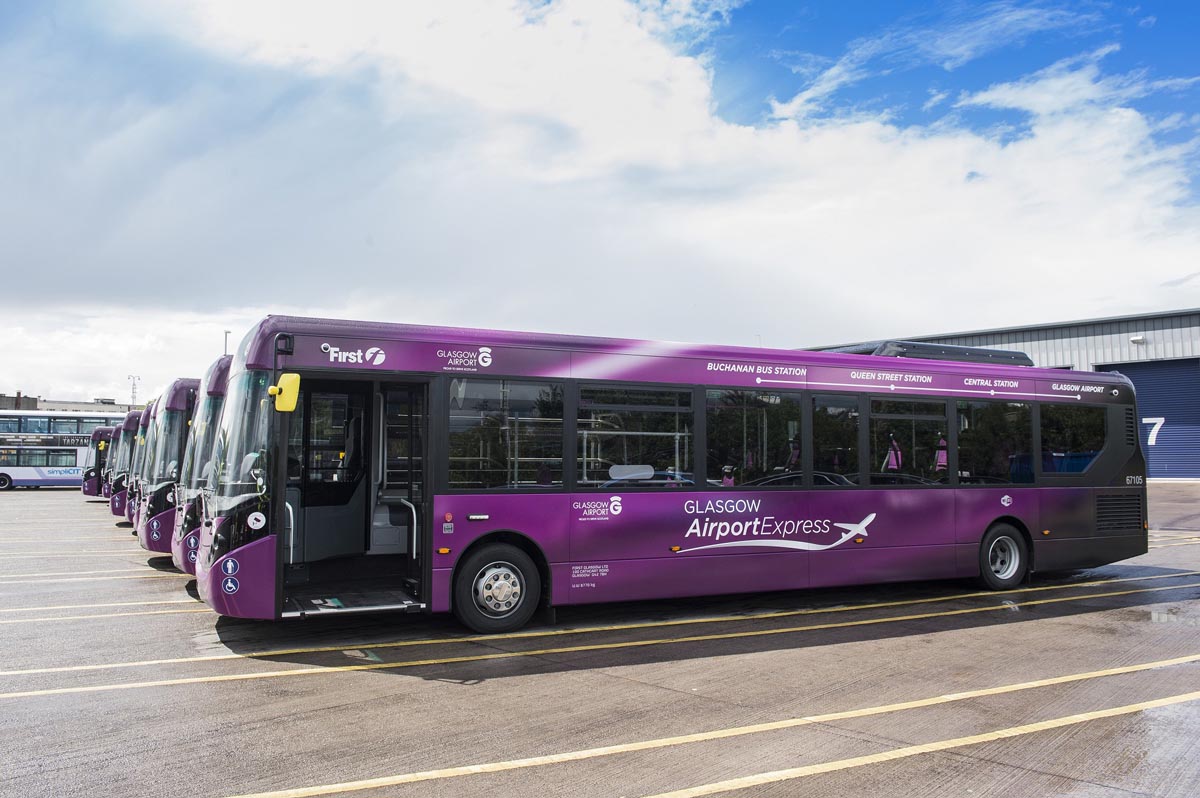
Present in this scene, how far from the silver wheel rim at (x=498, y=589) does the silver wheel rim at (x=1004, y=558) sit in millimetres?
6824

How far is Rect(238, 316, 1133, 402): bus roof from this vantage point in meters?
8.29

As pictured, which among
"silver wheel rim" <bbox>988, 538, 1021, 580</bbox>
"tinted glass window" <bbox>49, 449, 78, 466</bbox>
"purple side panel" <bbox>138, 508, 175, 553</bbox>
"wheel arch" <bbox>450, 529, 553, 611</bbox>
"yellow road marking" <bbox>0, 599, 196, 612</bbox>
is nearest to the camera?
"wheel arch" <bbox>450, 529, 553, 611</bbox>

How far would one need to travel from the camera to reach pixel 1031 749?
5441mm

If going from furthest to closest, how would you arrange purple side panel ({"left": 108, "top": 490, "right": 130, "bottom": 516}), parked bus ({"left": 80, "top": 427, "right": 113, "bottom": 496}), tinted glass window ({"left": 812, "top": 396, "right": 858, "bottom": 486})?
parked bus ({"left": 80, "top": 427, "right": 113, "bottom": 496}) < purple side panel ({"left": 108, "top": 490, "right": 130, "bottom": 516}) < tinted glass window ({"left": 812, "top": 396, "right": 858, "bottom": 486})

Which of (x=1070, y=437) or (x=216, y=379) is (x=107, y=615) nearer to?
(x=216, y=379)

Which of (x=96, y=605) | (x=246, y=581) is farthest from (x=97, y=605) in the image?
(x=246, y=581)

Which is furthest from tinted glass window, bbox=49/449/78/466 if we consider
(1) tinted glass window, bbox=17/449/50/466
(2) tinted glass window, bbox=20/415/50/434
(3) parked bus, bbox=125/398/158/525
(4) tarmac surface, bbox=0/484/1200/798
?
(4) tarmac surface, bbox=0/484/1200/798

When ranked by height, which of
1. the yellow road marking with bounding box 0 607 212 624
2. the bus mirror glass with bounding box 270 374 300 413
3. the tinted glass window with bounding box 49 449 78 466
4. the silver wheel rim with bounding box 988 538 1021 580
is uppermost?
the bus mirror glass with bounding box 270 374 300 413

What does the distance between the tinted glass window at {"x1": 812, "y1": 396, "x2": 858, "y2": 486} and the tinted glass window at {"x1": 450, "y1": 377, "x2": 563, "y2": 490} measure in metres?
3.34

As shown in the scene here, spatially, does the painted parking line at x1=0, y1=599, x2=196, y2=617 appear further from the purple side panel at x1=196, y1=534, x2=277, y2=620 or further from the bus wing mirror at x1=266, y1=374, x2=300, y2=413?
the bus wing mirror at x1=266, y1=374, x2=300, y2=413

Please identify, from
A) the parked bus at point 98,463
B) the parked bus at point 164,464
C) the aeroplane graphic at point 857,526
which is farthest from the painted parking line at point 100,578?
the parked bus at point 98,463

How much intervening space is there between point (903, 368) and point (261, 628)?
8.17 metres

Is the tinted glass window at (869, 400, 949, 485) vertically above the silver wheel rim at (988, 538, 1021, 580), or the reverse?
the tinted glass window at (869, 400, 949, 485)

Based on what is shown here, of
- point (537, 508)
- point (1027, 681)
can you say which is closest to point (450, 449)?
point (537, 508)
